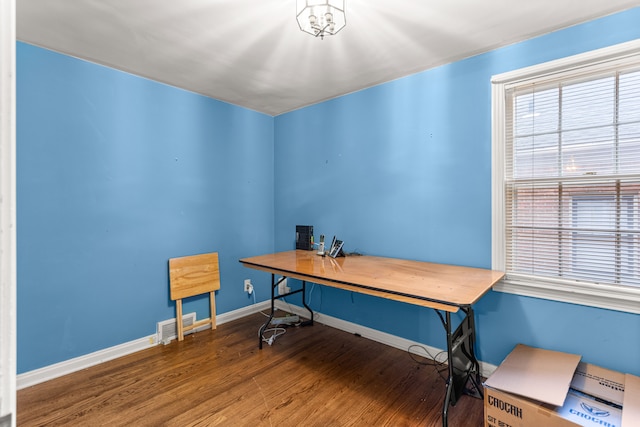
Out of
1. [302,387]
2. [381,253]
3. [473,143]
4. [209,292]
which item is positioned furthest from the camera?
[209,292]

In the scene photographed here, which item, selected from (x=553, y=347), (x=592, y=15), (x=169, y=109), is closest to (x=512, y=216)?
(x=553, y=347)

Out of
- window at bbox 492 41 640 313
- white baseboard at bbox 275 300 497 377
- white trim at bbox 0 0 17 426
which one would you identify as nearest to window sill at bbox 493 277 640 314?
window at bbox 492 41 640 313

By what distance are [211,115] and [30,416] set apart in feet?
9.24

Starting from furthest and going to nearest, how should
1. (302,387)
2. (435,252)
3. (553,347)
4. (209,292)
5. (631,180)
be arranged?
(209,292) < (435,252) < (302,387) < (553,347) < (631,180)

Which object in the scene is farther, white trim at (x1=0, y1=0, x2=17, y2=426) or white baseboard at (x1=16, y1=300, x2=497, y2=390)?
white baseboard at (x1=16, y1=300, x2=497, y2=390)

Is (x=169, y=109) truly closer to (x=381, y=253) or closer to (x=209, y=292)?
(x=209, y=292)

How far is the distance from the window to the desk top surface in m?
0.33

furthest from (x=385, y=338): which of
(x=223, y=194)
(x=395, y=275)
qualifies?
(x=223, y=194)

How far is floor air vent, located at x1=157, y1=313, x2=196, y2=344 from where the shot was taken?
9.34 feet

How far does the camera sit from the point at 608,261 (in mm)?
1882

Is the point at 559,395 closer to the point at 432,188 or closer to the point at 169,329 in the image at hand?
the point at 432,188

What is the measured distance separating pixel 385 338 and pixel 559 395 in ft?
4.82

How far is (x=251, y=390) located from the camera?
2148mm

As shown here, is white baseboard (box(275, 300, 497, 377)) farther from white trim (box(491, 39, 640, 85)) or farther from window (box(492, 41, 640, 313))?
white trim (box(491, 39, 640, 85))
